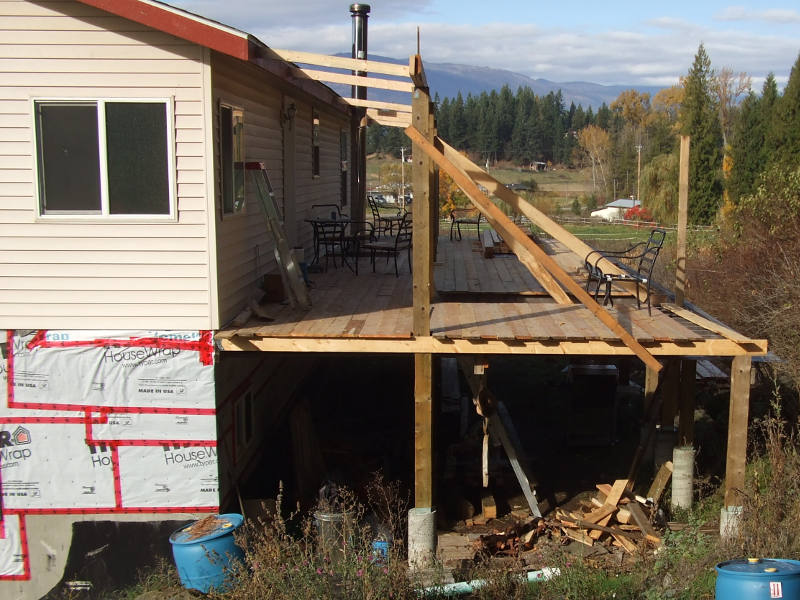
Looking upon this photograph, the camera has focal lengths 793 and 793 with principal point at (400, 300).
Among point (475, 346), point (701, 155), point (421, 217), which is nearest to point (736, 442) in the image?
point (475, 346)

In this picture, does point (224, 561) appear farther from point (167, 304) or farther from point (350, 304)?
point (350, 304)

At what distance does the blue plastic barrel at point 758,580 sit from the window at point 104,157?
5.55 m

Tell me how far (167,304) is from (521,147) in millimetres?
91223

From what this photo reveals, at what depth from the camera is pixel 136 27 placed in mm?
7203

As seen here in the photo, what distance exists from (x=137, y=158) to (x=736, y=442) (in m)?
6.25

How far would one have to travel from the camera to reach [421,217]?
7262mm

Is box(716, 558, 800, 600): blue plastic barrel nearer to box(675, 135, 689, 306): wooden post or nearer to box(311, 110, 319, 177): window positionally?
box(675, 135, 689, 306): wooden post

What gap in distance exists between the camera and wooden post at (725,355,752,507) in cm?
746

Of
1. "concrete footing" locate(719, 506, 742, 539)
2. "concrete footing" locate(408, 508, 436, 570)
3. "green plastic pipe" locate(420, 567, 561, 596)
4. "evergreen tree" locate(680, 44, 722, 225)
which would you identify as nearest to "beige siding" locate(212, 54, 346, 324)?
"concrete footing" locate(408, 508, 436, 570)

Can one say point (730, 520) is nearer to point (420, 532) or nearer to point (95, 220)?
point (420, 532)

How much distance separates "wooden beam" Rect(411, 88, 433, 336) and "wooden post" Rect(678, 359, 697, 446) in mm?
3651

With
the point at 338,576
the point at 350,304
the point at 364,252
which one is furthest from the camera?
the point at 364,252

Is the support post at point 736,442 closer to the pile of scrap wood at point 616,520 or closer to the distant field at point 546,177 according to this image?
the pile of scrap wood at point 616,520

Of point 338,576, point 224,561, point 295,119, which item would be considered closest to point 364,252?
point 295,119
